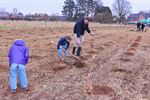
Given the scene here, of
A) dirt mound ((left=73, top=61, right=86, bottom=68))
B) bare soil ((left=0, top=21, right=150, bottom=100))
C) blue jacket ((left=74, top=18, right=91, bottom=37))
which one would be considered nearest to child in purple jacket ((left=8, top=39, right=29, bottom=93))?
bare soil ((left=0, top=21, right=150, bottom=100))

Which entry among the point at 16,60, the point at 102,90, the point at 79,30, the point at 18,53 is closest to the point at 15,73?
the point at 16,60

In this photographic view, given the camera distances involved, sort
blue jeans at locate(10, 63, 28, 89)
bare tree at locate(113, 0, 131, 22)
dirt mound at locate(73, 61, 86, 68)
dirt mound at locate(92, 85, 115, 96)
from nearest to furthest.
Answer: blue jeans at locate(10, 63, 28, 89) < dirt mound at locate(92, 85, 115, 96) < dirt mound at locate(73, 61, 86, 68) < bare tree at locate(113, 0, 131, 22)

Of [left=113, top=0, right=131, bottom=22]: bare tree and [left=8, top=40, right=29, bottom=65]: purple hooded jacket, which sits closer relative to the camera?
[left=8, top=40, right=29, bottom=65]: purple hooded jacket

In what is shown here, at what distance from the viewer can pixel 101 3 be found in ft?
362

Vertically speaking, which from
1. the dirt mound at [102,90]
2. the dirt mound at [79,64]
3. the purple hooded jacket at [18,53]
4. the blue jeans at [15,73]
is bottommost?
the dirt mound at [102,90]

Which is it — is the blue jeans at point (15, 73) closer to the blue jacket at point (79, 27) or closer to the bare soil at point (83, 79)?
the bare soil at point (83, 79)

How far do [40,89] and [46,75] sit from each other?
1843 millimetres

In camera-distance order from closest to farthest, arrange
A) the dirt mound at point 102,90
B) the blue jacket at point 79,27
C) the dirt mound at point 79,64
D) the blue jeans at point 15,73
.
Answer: the blue jeans at point 15,73
the dirt mound at point 102,90
the dirt mound at point 79,64
the blue jacket at point 79,27

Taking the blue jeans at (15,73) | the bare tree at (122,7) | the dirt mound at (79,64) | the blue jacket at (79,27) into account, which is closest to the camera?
the blue jeans at (15,73)

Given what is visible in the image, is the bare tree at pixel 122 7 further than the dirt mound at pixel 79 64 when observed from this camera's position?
Yes

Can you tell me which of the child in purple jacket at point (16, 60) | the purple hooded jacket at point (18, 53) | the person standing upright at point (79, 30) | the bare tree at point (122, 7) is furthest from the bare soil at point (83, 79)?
the bare tree at point (122, 7)

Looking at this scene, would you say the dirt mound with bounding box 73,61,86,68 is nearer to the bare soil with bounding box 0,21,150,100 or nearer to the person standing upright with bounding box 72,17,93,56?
the bare soil with bounding box 0,21,150,100

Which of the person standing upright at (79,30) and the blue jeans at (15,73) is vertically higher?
the person standing upright at (79,30)

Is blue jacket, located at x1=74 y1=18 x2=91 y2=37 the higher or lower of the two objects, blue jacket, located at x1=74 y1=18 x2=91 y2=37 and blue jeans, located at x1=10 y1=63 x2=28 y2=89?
the higher
